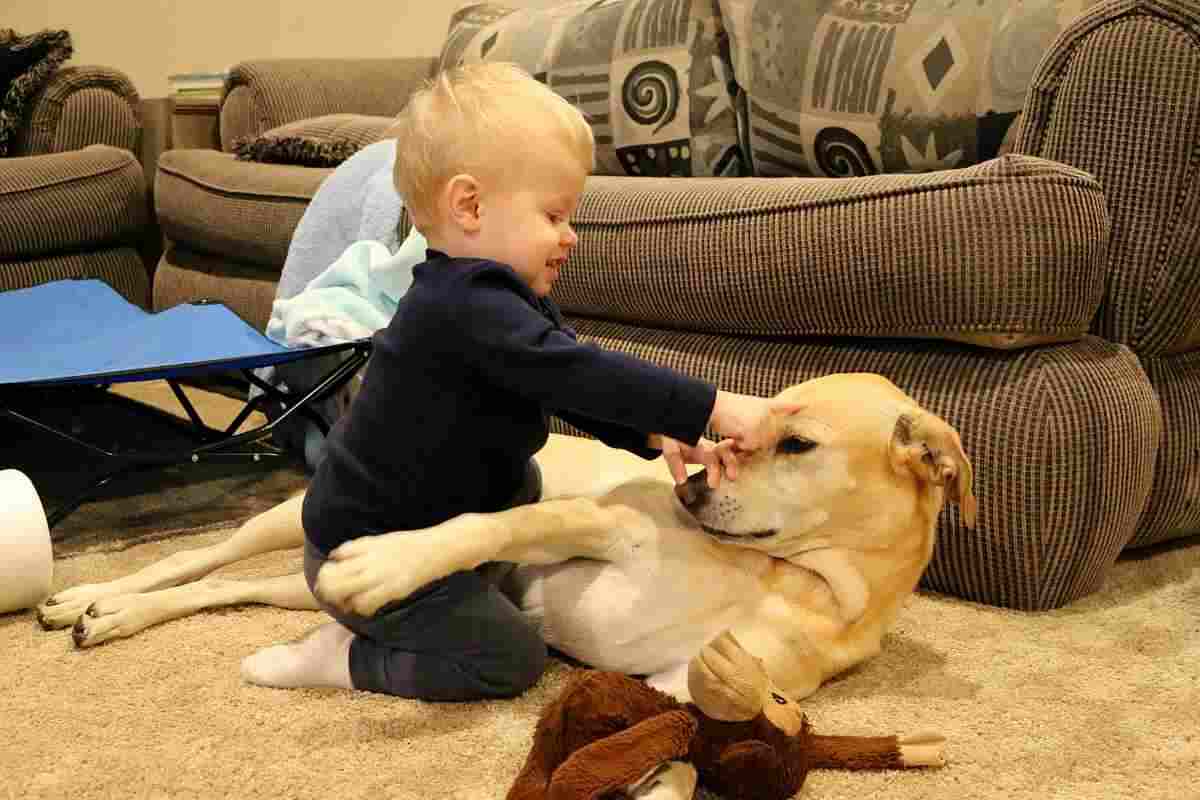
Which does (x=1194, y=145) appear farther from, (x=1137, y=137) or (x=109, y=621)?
(x=109, y=621)

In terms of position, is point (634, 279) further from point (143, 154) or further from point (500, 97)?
point (143, 154)

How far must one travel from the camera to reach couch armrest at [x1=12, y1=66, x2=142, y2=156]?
137 inches

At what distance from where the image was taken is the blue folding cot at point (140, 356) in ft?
5.90

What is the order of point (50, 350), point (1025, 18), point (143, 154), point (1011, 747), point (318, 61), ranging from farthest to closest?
point (143, 154) < point (318, 61) < point (50, 350) < point (1025, 18) < point (1011, 747)

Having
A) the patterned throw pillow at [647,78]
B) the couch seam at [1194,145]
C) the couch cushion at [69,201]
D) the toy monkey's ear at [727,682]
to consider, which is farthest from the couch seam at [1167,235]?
the couch cushion at [69,201]

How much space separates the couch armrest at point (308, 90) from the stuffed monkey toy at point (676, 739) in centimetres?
267

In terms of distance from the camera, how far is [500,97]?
119cm

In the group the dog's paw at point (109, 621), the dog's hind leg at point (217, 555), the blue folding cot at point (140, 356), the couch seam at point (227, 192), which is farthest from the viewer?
the couch seam at point (227, 192)

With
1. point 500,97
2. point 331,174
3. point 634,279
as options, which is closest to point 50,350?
point 331,174

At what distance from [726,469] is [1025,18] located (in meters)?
1.06

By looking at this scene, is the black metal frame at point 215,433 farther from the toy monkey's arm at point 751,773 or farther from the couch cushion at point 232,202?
the toy monkey's arm at point 751,773

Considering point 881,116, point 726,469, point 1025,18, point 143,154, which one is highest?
point 1025,18

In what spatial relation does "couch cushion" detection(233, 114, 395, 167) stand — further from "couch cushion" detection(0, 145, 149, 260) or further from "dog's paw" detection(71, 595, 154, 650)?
"dog's paw" detection(71, 595, 154, 650)

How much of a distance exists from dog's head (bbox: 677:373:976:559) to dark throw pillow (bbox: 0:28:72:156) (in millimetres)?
3036
